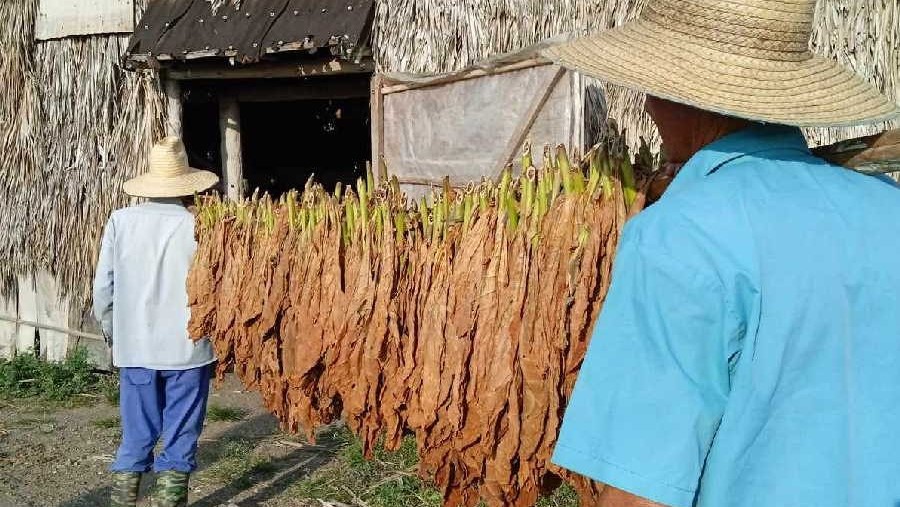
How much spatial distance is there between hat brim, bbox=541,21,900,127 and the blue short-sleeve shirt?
127 millimetres

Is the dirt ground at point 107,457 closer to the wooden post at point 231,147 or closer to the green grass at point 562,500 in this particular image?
the green grass at point 562,500

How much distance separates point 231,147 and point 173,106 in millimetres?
551

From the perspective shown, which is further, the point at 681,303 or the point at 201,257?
the point at 201,257

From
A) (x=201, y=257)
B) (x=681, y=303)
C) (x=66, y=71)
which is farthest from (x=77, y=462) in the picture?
(x=681, y=303)

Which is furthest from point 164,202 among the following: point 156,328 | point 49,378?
point 49,378

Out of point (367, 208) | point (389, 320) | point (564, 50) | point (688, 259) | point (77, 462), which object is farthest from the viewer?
point (77, 462)

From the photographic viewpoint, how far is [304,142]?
28.9 feet

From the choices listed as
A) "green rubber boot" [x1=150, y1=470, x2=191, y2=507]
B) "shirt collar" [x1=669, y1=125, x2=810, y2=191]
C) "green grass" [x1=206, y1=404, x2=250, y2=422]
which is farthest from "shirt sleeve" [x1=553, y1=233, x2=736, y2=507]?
"green grass" [x1=206, y1=404, x2=250, y2=422]

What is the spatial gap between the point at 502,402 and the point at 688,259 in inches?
36.6

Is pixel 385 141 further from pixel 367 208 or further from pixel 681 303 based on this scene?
pixel 681 303

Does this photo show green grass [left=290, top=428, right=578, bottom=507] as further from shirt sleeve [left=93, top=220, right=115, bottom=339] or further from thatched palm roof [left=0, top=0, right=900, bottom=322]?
thatched palm roof [left=0, top=0, right=900, bottom=322]

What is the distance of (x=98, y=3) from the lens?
634 centimetres

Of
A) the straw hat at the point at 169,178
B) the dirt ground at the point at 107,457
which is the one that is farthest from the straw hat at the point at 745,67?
the dirt ground at the point at 107,457

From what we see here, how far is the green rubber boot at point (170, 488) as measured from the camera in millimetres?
3791
